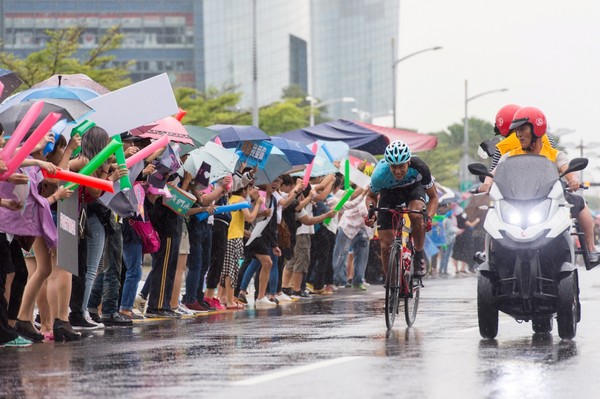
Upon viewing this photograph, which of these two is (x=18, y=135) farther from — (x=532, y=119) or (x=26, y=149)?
(x=532, y=119)

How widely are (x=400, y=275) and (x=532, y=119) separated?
2130mm

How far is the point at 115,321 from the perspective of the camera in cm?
1452

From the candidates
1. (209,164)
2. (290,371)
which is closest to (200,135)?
(209,164)

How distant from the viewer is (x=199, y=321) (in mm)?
15227

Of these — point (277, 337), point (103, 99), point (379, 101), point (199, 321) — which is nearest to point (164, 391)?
point (277, 337)

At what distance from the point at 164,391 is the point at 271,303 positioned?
36.8ft

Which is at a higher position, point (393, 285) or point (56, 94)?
point (56, 94)

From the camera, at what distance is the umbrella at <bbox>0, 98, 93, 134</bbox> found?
1295cm

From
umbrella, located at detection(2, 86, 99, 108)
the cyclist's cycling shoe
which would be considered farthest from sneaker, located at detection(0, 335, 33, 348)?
the cyclist's cycling shoe

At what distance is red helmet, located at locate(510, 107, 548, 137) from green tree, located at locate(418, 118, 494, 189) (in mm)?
56393

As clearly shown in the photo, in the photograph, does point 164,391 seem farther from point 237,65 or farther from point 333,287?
point 237,65

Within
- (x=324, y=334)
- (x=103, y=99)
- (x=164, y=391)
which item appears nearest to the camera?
(x=164, y=391)

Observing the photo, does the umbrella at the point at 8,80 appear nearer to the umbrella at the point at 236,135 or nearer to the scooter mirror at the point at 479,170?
the scooter mirror at the point at 479,170

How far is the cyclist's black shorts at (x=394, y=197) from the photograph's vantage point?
545 inches
